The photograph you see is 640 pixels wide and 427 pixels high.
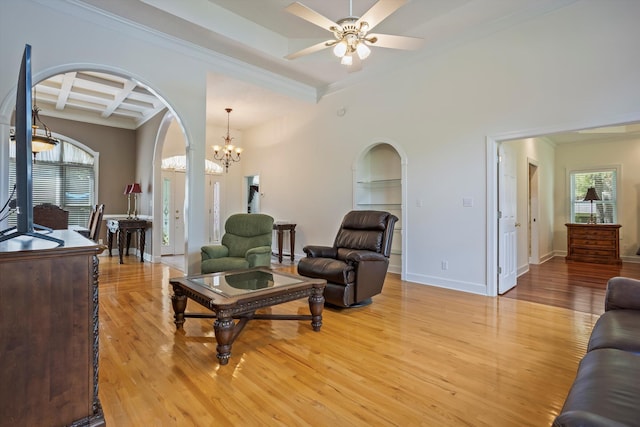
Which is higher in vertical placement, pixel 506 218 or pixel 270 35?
pixel 270 35

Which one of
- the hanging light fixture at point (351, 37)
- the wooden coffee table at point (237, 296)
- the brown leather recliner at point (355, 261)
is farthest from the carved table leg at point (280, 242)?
the hanging light fixture at point (351, 37)

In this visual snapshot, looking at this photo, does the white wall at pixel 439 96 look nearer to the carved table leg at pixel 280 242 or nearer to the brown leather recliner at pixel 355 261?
the carved table leg at pixel 280 242

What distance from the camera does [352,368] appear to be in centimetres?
218

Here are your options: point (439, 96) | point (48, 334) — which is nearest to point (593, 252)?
point (439, 96)

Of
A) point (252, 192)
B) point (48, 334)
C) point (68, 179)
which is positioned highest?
point (68, 179)

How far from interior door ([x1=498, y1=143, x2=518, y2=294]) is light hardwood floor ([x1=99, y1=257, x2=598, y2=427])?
2.38 ft

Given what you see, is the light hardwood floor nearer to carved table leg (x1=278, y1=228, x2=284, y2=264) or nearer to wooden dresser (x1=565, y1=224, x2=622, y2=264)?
carved table leg (x1=278, y1=228, x2=284, y2=264)

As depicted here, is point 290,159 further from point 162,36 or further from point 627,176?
point 627,176

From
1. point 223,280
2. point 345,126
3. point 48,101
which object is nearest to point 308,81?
point 345,126

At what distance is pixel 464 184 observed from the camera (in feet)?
14.1

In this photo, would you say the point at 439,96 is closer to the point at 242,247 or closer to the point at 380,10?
the point at 380,10

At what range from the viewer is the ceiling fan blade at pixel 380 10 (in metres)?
2.45

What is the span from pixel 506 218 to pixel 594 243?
13.3ft

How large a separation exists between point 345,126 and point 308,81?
1084 millimetres
